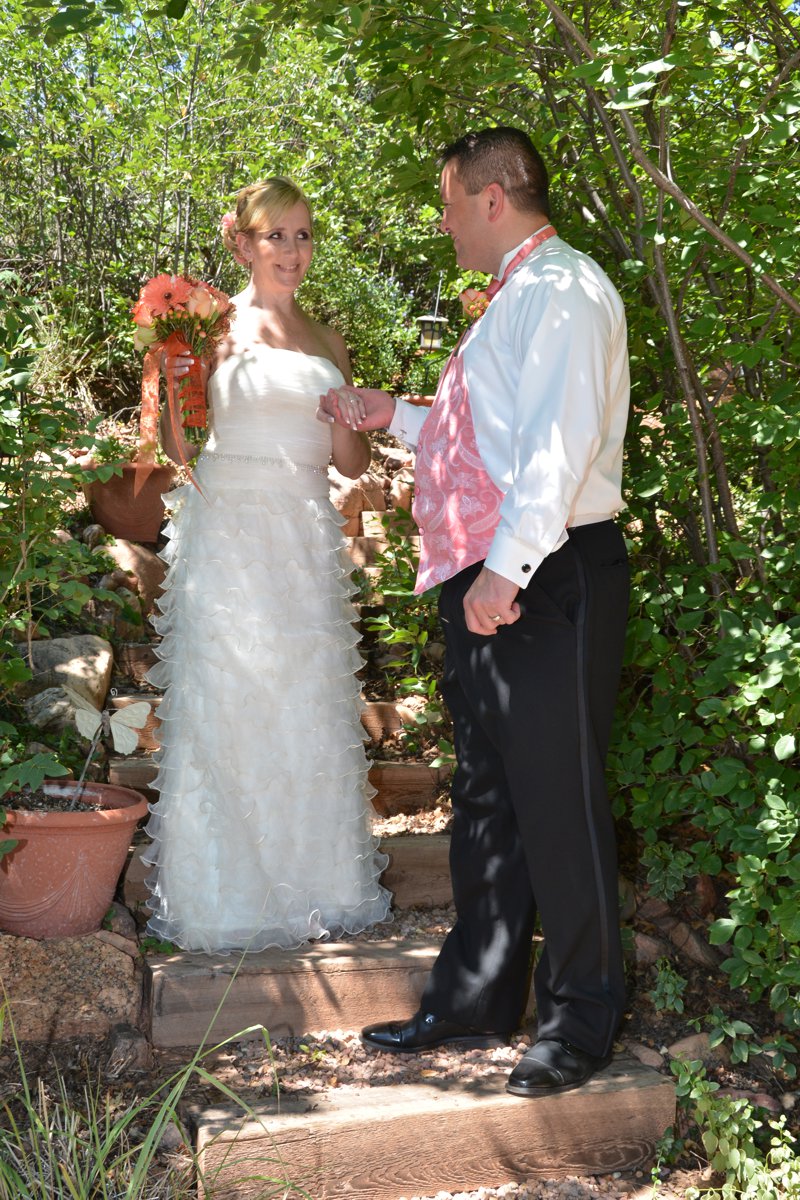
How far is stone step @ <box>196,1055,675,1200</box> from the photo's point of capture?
2312 millimetres

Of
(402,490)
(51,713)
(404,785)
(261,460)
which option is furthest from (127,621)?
(402,490)

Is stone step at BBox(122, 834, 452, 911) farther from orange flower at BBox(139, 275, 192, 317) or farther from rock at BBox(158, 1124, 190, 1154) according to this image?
orange flower at BBox(139, 275, 192, 317)

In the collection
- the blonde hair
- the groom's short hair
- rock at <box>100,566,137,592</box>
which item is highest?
the blonde hair

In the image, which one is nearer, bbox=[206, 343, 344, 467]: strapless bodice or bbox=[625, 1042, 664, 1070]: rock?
bbox=[625, 1042, 664, 1070]: rock

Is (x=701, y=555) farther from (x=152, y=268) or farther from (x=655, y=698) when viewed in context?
(x=152, y=268)

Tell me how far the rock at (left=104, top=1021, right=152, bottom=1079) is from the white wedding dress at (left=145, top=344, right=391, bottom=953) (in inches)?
14.4

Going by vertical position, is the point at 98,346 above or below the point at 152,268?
below

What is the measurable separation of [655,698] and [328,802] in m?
1.02

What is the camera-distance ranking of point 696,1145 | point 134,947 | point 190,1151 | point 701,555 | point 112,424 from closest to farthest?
point 190,1151 → point 696,1145 → point 134,947 → point 701,555 → point 112,424

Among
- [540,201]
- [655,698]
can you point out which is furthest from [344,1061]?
[540,201]

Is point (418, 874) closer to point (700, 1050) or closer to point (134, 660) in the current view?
point (700, 1050)

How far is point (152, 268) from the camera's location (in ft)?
23.4

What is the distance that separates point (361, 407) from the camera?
299cm

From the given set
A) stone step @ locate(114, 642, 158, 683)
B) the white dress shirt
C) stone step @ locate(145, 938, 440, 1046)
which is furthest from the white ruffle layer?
stone step @ locate(114, 642, 158, 683)
